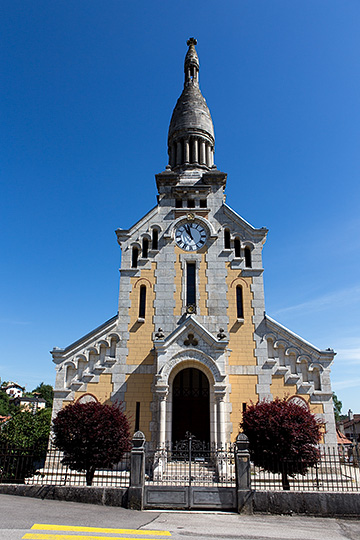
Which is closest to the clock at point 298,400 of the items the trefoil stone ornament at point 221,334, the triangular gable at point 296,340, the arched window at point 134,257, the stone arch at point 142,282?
the triangular gable at point 296,340

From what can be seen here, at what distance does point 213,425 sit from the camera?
1872 cm

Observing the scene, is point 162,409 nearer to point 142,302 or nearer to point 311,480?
point 142,302

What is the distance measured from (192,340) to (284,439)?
22.2 ft

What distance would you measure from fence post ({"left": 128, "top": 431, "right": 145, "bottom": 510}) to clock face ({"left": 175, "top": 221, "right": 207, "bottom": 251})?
40.9 ft

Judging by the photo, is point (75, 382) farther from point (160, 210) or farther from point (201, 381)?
point (160, 210)

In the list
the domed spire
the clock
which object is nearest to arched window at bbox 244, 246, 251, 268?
the domed spire

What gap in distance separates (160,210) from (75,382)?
36.5 ft

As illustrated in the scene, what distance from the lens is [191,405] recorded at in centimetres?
2055

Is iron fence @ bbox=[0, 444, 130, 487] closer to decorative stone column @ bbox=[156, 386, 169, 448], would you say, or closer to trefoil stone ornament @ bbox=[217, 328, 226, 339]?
decorative stone column @ bbox=[156, 386, 169, 448]

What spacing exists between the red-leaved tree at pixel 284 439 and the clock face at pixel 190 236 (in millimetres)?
10782

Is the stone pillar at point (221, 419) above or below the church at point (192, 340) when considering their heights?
below

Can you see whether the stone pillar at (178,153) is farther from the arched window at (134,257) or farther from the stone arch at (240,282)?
the stone arch at (240,282)

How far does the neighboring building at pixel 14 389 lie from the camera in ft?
457

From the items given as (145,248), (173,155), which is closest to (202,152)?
(173,155)
